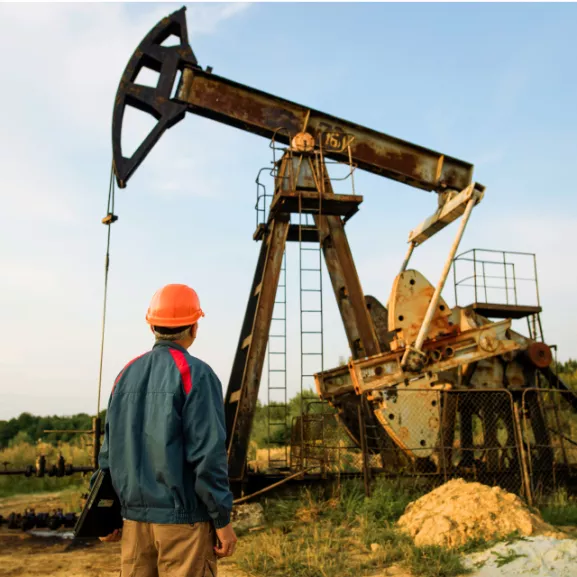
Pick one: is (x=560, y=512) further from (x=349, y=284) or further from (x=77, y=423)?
(x=77, y=423)

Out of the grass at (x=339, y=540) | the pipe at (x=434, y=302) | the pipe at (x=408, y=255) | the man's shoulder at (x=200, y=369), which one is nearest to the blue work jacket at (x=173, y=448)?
the man's shoulder at (x=200, y=369)

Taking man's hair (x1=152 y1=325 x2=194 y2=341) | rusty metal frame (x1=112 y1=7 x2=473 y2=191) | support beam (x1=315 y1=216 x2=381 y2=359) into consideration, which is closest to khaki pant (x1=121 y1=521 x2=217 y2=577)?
man's hair (x1=152 y1=325 x2=194 y2=341)

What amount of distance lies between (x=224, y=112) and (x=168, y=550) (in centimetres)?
710

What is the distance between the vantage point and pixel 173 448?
2.07 m

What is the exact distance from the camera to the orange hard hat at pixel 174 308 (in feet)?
7.65

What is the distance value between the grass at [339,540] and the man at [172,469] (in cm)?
314

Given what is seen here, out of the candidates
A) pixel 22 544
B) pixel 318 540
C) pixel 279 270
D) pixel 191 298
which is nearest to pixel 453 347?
pixel 279 270

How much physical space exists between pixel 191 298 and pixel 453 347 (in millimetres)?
6296

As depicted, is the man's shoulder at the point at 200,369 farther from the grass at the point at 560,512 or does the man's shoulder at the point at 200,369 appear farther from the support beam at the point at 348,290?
the support beam at the point at 348,290

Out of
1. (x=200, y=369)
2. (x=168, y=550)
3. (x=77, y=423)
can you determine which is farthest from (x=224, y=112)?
(x=77, y=423)

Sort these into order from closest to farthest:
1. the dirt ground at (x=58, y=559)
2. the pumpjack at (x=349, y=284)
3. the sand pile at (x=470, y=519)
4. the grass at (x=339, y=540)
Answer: the grass at (x=339, y=540), the dirt ground at (x=58, y=559), the sand pile at (x=470, y=519), the pumpjack at (x=349, y=284)

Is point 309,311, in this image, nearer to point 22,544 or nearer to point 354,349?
point 354,349

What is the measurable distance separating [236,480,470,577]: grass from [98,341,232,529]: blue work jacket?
10.5 ft

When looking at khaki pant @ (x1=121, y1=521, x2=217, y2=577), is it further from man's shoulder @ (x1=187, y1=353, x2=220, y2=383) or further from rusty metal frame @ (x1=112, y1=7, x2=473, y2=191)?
rusty metal frame @ (x1=112, y1=7, x2=473, y2=191)
